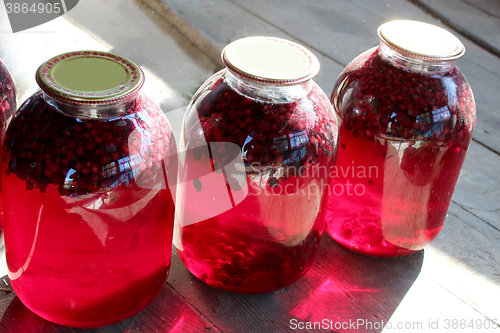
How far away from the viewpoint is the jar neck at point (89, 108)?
0.58m

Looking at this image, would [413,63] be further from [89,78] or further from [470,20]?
[470,20]

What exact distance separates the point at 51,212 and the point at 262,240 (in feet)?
1.02

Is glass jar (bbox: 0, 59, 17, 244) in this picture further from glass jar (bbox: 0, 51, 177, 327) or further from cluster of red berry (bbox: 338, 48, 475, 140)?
cluster of red berry (bbox: 338, 48, 475, 140)

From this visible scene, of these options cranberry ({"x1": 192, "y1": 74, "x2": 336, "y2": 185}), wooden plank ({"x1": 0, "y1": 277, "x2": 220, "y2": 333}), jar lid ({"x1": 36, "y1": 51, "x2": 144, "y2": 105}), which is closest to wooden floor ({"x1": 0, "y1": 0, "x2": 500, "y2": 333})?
wooden plank ({"x1": 0, "y1": 277, "x2": 220, "y2": 333})

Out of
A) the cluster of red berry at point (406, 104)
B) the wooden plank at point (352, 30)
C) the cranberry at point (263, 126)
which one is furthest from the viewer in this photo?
the wooden plank at point (352, 30)

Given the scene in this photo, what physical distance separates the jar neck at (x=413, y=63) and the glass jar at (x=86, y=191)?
391 millimetres

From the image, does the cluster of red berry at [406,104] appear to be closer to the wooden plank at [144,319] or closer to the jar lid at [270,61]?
the jar lid at [270,61]

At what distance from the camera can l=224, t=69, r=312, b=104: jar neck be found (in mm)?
672

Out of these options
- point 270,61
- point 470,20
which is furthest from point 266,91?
point 470,20

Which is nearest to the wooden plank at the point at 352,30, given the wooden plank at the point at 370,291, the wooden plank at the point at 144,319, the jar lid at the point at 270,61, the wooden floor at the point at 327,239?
the wooden floor at the point at 327,239

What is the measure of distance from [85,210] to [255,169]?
9.2 inches

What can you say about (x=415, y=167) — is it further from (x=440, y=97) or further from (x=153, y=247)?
(x=153, y=247)

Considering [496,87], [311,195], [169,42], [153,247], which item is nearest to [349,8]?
[496,87]

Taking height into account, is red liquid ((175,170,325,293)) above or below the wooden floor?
above
